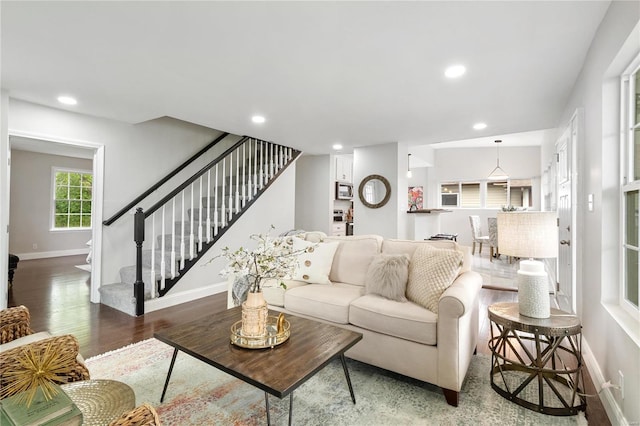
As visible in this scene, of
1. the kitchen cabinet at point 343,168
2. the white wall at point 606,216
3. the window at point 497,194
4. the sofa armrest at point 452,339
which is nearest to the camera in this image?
the white wall at point 606,216

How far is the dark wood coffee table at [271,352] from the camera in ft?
4.51

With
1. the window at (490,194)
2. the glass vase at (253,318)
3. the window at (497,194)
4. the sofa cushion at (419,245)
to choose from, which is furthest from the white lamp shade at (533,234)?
the window at (497,194)

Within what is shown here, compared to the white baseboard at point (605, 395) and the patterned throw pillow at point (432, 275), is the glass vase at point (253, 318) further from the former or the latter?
the white baseboard at point (605, 395)

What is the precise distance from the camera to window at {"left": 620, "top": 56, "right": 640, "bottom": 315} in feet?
5.47

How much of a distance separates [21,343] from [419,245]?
2.61m

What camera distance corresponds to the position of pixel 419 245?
2.63m

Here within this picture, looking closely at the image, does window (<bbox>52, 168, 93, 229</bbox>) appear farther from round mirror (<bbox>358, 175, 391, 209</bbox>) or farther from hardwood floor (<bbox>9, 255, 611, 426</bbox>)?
round mirror (<bbox>358, 175, 391, 209</bbox>)

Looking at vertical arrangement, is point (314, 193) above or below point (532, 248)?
above

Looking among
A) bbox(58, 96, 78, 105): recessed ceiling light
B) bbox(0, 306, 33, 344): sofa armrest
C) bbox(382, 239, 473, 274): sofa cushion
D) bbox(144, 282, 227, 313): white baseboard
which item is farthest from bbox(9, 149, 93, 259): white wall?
bbox(382, 239, 473, 274): sofa cushion

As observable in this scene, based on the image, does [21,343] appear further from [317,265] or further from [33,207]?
[33,207]

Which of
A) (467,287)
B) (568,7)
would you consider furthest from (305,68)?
(467,287)

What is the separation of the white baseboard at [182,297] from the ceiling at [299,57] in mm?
2282

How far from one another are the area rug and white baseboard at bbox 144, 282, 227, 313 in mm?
1304

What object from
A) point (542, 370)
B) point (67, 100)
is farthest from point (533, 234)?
point (67, 100)
